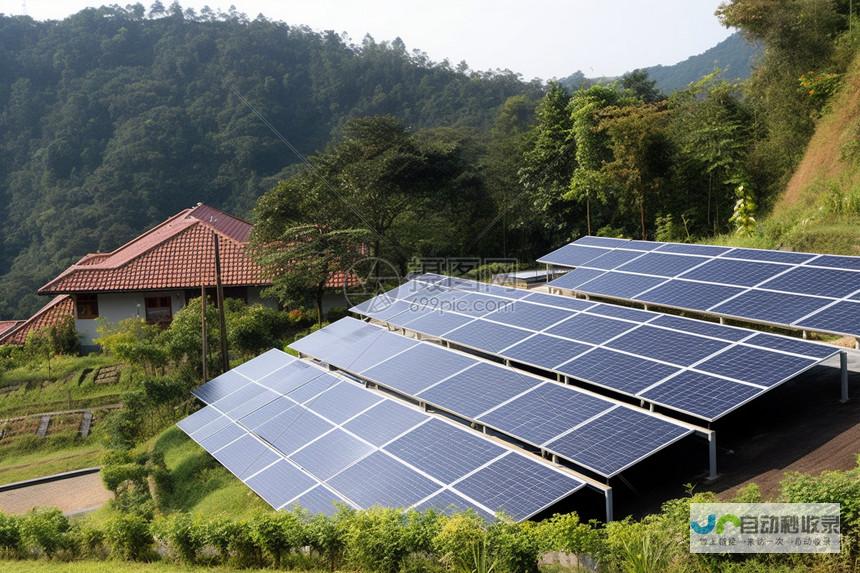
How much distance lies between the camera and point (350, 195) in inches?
1394

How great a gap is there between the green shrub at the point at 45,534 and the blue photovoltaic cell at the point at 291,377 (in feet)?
19.3

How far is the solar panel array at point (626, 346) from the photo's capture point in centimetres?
A: 1191

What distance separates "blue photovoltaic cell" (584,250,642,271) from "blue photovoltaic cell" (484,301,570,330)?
4006 millimetres

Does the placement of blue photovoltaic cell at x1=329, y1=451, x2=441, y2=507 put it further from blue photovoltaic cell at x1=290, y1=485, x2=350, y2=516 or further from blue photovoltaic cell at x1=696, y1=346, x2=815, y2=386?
blue photovoltaic cell at x1=696, y1=346, x2=815, y2=386

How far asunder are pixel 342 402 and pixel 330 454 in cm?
217

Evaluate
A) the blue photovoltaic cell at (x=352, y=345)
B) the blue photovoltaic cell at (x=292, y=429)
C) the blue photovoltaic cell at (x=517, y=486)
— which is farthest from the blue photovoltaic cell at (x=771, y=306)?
the blue photovoltaic cell at (x=292, y=429)

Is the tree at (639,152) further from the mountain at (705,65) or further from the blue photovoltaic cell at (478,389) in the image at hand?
the mountain at (705,65)

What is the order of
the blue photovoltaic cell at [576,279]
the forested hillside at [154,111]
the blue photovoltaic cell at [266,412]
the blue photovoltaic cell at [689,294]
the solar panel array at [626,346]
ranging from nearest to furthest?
1. the solar panel array at [626,346]
2. the blue photovoltaic cell at [689,294]
3. the blue photovoltaic cell at [266,412]
4. the blue photovoltaic cell at [576,279]
5. the forested hillside at [154,111]

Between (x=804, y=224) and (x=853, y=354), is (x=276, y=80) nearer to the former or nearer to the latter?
(x=804, y=224)

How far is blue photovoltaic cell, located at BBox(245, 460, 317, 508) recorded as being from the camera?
13297 mm

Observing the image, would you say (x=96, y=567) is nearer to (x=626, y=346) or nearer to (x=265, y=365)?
(x=265, y=365)

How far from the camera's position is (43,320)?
37.3 meters

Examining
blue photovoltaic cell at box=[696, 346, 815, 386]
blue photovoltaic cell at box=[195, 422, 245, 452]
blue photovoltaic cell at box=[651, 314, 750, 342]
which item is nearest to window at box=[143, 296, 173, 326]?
blue photovoltaic cell at box=[195, 422, 245, 452]

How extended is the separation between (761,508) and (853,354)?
7564 millimetres
